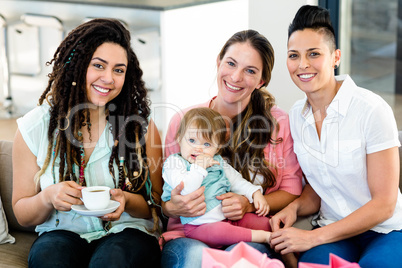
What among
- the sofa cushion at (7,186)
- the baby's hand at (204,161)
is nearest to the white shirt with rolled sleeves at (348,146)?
the baby's hand at (204,161)

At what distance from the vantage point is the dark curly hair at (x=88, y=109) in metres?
1.86

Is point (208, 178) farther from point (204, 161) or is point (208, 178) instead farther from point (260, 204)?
point (260, 204)

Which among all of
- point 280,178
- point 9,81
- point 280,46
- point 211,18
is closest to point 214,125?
point 280,178

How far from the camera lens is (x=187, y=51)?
3178 mm

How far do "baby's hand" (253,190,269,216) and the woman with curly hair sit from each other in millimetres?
402

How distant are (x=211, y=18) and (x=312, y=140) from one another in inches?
52.2

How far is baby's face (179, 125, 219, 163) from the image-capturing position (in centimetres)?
193

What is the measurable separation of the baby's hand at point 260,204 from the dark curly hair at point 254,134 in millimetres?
103

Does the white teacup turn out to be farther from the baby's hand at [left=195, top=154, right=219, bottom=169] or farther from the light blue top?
the baby's hand at [left=195, top=154, right=219, bottom=169]

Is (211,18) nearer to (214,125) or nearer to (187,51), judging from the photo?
(187,51)

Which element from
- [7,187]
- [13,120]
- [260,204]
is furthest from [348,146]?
[13,120]

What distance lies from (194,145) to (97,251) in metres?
0.54

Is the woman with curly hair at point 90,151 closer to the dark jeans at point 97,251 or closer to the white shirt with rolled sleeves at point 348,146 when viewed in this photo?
the dark jeans at point 97,251

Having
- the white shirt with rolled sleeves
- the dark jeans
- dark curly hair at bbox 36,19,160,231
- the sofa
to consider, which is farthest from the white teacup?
the white shirt with rolled sleeves
